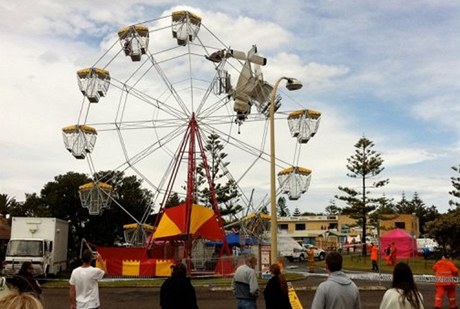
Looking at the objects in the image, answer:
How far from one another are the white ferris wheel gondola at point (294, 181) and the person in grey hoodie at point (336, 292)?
69.7 ft

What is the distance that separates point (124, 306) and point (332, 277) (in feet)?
42.6

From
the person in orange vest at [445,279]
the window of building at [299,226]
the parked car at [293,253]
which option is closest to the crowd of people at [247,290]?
the person in orange vest at [445,279]

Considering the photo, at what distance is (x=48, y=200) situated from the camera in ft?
185

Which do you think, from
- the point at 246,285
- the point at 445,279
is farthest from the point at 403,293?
the point at 445,279

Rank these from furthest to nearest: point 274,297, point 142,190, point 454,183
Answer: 1. point 142,190
2. point 454,183
3. point 274,297

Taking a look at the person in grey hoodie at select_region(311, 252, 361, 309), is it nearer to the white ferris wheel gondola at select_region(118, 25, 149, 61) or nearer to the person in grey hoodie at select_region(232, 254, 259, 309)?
the person in grey hoodie at select_region(232, 254, 259, 309)

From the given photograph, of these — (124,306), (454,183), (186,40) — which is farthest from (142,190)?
(124,306)

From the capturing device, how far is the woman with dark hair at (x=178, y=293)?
789 cm

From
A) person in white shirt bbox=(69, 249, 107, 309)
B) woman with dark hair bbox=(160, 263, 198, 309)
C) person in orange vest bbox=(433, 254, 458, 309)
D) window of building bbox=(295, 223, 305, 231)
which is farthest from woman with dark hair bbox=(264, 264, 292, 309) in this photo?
window of building bbox=(295, 223, 305, 231)

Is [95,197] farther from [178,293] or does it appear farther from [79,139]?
[178,293]

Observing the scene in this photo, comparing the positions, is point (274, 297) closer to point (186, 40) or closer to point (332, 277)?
point (332, 277)

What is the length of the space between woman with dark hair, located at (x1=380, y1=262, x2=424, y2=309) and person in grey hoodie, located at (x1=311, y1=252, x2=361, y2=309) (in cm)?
37

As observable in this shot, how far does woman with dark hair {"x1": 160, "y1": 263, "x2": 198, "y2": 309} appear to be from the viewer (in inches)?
311

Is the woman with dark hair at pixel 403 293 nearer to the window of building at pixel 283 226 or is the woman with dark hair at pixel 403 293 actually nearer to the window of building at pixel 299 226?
the window of building at pixel 299 226
